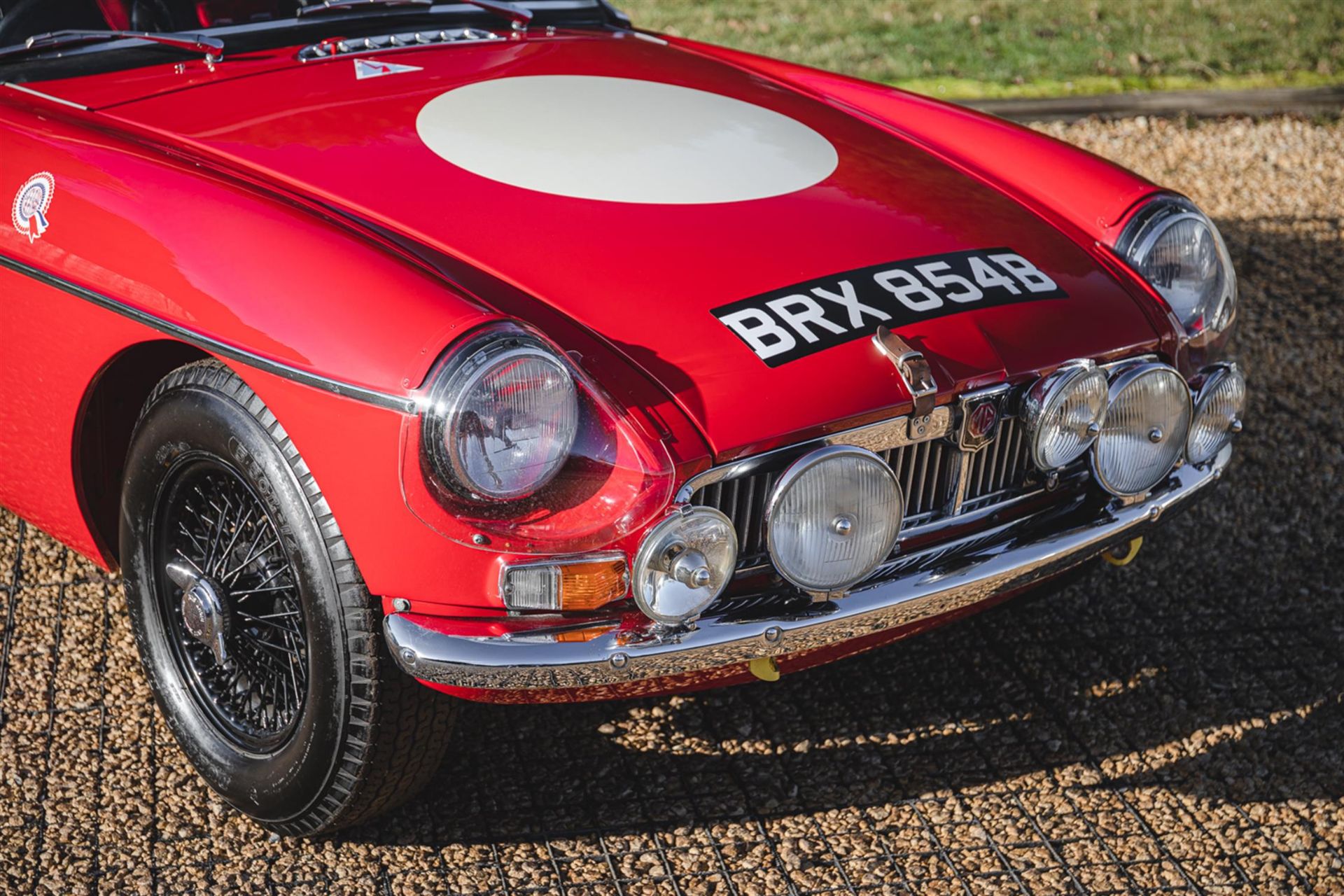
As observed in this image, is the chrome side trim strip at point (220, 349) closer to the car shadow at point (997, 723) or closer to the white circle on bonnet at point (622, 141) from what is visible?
the white circle on bonnet at point (622, 141)

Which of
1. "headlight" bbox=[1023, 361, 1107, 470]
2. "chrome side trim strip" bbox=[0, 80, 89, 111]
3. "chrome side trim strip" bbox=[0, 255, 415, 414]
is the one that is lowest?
"headlight" bbox=[1023, 361, 1107, 470]

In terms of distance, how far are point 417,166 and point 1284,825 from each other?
2.15 metres

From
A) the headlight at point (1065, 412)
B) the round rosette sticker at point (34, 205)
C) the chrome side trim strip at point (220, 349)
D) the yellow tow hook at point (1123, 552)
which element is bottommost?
the yellow tow hook at point (1123, 552)

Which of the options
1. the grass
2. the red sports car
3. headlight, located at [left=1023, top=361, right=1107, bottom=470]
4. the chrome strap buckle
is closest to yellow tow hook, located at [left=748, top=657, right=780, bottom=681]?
the red sports car

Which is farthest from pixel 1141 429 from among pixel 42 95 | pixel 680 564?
pixel 42 95

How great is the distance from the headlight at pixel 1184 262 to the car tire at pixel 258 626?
172 cm

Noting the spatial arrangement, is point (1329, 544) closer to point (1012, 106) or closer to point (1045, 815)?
point (1045, 815)

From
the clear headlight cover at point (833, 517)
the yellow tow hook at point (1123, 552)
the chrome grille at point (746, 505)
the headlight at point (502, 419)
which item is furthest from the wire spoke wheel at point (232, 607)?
the yellow tow hook at point (1123, 552)

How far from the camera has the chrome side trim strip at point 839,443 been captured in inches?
82.7

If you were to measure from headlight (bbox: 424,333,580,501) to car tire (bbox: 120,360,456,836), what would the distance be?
0.28 metres

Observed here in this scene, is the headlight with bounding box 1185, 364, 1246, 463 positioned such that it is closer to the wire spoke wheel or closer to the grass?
the wire spoke wheel

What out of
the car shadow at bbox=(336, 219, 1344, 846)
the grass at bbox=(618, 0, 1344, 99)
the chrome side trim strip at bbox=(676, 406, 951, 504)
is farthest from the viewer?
the grass at bbox=(618, 0, 1344, 99)

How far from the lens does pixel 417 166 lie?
259 centimetres

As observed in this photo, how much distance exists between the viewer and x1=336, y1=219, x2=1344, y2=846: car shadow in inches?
103
